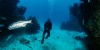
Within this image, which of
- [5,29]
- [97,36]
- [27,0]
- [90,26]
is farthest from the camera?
[27,0]

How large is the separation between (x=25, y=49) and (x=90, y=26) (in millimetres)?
5980

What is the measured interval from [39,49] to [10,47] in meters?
2.35

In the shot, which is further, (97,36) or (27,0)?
(27,0)

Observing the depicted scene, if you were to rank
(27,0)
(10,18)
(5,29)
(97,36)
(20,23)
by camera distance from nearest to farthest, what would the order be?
1. (97,36)
2. (20,23)
3. (5,29)
4. (10,18)
5. (27,0)

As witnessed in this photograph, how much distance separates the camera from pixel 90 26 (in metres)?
8.52

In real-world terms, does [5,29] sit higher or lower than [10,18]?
lower

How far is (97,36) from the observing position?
293 inches

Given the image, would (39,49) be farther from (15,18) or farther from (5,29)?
(15,18)

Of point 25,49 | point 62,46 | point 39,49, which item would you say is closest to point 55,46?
point 62,46

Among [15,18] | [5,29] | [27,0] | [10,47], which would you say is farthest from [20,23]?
[27,0]

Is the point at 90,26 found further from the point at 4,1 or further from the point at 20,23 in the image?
the point at 4,1

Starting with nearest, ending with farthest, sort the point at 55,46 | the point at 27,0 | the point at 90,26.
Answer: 1. the point at 90,26
2. the point at 55,46
3. the point at 27,0

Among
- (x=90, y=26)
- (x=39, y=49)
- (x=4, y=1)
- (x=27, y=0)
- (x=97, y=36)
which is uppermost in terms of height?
(x=27, y=0)

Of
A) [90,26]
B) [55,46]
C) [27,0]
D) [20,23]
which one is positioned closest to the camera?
[90,26]
